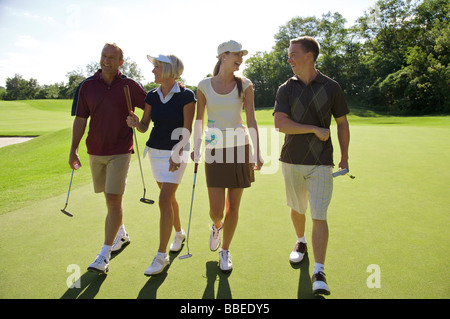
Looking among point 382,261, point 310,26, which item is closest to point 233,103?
point 382,261

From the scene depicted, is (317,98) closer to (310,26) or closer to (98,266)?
(98,266)

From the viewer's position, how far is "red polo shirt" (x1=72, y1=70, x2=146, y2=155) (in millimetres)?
3619

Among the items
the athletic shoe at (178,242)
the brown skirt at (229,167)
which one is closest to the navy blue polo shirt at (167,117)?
the brown skirt at (229,167)

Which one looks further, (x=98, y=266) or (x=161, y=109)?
(x=161, y=109)

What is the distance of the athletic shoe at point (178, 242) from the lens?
12.4ft

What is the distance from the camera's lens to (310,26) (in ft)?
214

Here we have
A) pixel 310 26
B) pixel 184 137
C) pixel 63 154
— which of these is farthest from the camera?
pixel 310 26

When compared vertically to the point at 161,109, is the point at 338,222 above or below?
below

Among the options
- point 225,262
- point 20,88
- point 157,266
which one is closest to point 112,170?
point 157,266

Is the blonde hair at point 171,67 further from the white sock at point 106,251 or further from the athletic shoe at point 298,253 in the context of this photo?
the athletic shoe at point 298,253

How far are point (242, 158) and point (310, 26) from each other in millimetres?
67536

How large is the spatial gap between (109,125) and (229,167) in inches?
49.2

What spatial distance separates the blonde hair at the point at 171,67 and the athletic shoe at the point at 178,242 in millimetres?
1644

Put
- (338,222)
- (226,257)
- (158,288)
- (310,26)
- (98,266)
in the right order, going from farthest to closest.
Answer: (310,26)
(338,222)
(226,257)
(98,266)
(158,288)
